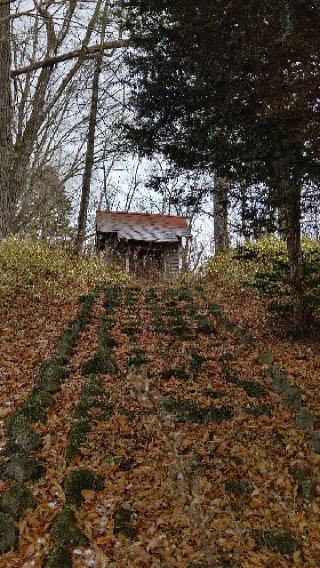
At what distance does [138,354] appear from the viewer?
6.32 m

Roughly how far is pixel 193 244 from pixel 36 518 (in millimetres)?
21825

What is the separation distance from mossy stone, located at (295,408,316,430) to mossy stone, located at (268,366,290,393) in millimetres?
615

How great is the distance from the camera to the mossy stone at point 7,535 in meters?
3.04

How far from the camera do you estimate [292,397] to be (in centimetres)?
491

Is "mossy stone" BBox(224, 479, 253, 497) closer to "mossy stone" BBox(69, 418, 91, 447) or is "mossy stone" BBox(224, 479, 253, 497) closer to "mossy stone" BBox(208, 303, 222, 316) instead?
"mossy stone" BBox(69, 418, 91, 447)

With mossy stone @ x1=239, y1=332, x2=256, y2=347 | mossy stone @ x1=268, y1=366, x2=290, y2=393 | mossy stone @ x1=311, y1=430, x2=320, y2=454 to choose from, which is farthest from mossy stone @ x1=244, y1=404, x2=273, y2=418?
mossy stone @ x1=239, y1=332, x2=256, y2=347

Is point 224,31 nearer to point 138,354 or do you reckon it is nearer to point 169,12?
point 169,12

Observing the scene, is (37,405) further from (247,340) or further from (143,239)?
(143,239)

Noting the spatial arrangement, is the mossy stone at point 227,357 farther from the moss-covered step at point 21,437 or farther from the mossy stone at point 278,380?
the moss-covered step at point 21,437

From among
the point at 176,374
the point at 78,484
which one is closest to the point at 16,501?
the point at 78,484

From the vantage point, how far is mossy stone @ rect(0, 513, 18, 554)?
3.04 meters

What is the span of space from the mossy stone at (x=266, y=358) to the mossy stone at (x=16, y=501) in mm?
3333

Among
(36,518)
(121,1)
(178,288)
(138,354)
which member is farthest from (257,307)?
(36,518)

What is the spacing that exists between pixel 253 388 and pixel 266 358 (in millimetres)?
914
